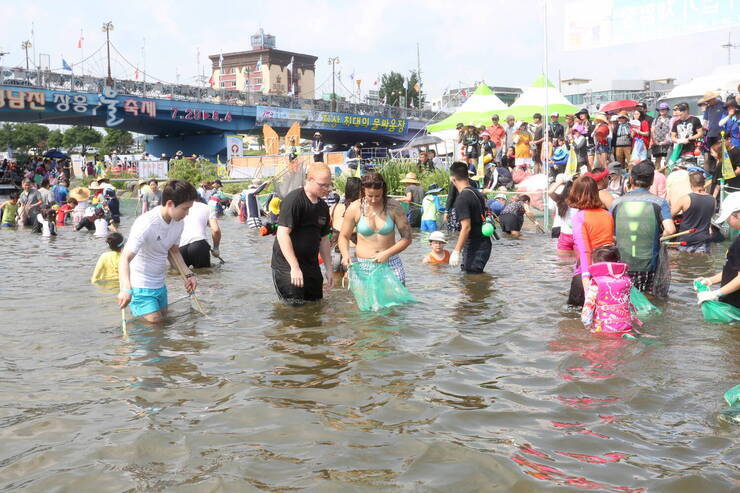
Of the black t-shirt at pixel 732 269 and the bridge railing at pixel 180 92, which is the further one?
the bridge railing at pixel 180 92

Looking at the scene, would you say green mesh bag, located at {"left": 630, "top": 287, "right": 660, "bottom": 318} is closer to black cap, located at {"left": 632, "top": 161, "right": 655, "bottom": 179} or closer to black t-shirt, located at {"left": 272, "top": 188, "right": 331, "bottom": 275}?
black cap, located at {"left": 632, "top": 161, "right": 655, "bottom": 179}

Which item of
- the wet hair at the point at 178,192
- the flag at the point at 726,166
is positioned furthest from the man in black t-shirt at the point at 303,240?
the flag at the point at 726,166

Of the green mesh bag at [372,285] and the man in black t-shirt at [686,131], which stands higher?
the man in black t-shirt at [686,131]

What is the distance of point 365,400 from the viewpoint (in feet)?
15.9

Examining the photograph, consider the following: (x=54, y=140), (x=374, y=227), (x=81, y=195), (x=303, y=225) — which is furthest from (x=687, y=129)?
(x=54, y=140)

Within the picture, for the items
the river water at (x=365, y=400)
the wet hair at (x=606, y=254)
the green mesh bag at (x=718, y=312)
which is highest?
the wet hair at (x=606, y=254)

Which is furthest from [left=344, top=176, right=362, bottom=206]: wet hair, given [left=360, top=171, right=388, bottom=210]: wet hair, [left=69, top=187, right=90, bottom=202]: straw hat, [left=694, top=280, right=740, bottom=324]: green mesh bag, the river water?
[left=69, top=187, right=90, bottom=202]: straw hat

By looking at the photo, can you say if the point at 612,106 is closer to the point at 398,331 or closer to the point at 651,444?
the point at 398,331

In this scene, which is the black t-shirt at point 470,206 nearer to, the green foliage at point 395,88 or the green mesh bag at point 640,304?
the green mesh bag at point 640,304

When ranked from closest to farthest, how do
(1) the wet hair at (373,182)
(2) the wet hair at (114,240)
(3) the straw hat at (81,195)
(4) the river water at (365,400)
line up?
(4) the river water at (365,400) → (1) the wet hair at (373,182) → (2) the wet hair at (114,240) → (3) the straw hat at (81,195)

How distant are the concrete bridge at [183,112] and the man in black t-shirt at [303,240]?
1755 inches

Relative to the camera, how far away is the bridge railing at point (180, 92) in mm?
47594

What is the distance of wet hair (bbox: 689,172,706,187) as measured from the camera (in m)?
11.4

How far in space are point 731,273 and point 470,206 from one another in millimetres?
3007
